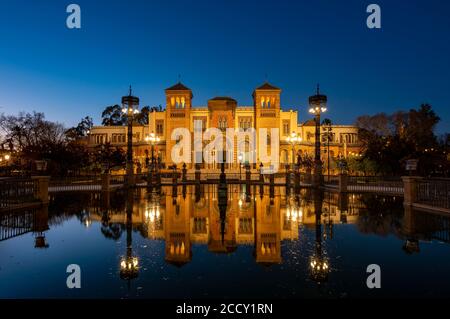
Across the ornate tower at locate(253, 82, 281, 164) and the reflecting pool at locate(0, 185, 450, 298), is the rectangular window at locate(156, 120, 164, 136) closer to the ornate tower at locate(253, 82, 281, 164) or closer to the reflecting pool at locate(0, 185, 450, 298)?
the ornate tower at locate(253, 82, 281, 164)

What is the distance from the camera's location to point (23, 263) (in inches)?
271

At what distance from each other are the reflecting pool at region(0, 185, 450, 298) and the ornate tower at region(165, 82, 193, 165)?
52057mm

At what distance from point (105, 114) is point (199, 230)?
107508 millimetres

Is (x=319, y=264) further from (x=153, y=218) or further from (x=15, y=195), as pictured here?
(x=15, y=195)

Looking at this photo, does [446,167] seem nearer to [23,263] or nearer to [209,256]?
[209,256]

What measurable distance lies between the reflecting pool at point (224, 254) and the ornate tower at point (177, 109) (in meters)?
52.1

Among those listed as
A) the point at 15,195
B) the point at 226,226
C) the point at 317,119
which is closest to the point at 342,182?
the point at 317,119

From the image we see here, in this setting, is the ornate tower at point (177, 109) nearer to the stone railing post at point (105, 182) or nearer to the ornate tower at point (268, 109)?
the ornate tower at point (268, 109)

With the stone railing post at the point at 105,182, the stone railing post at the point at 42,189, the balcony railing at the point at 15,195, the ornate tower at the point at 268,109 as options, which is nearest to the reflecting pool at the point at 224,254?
the balcony railing at the point at 15,195

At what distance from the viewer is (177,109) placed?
214 ft

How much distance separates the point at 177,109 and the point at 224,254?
2349 inches

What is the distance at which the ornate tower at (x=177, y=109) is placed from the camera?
64.8 m

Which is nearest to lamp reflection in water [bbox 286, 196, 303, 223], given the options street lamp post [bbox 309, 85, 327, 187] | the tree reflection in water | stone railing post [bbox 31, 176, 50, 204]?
the tree reflection in water
